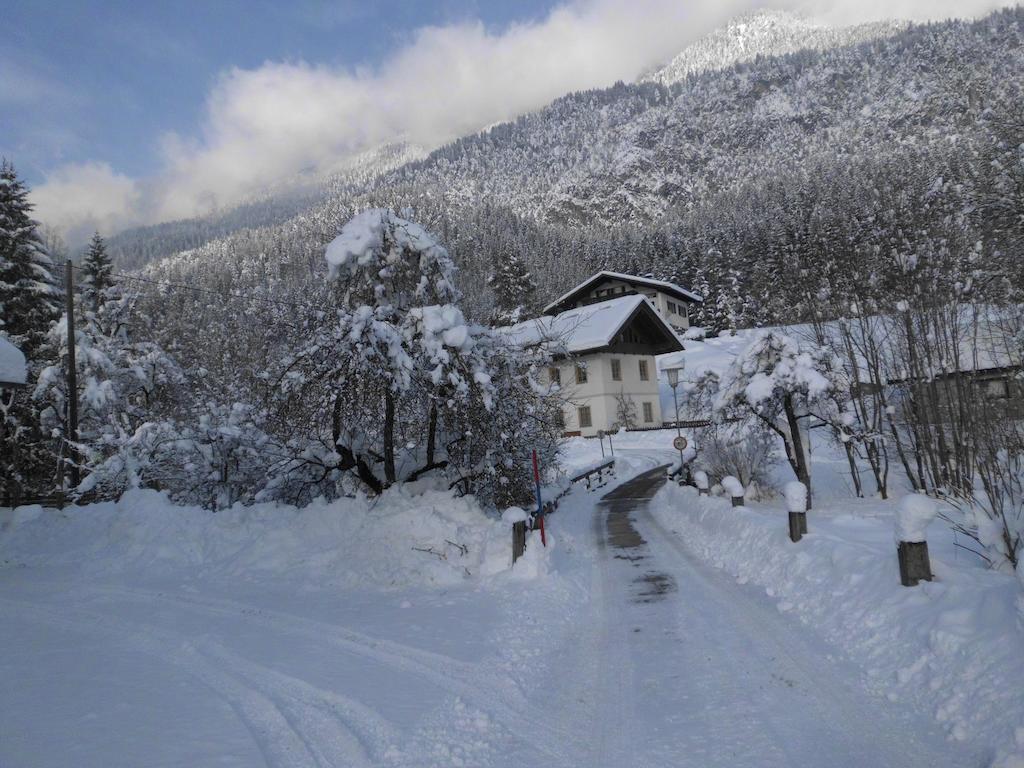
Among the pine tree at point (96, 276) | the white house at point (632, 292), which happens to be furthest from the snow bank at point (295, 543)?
the white house at point (632, 292)

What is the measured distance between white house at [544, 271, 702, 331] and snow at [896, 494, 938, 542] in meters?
53.6

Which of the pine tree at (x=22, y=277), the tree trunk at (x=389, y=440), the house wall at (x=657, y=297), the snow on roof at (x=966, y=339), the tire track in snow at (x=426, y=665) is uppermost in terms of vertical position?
the house wall at (x=657, y=297)

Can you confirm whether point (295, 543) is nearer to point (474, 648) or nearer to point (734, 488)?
point (474, 648)

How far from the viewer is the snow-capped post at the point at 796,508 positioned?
381 inches

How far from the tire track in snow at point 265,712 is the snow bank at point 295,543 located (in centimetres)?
299

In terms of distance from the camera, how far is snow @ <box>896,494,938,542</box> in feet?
21.5

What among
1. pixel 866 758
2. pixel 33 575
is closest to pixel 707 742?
pixel 866 758

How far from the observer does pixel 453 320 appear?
11.4m

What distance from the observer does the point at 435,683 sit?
5.89m

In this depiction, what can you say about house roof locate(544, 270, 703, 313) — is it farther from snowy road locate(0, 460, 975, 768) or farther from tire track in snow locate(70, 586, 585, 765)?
tire track in snow locate(70, 586, 585, 765)

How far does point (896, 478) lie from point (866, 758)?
862 inches

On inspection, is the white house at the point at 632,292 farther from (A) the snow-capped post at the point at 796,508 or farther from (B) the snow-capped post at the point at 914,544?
(B) the snow-capped post at the point at 914,544

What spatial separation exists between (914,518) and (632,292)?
59748 millimetres

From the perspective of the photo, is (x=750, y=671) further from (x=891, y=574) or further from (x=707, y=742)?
(x=891, y=574)
